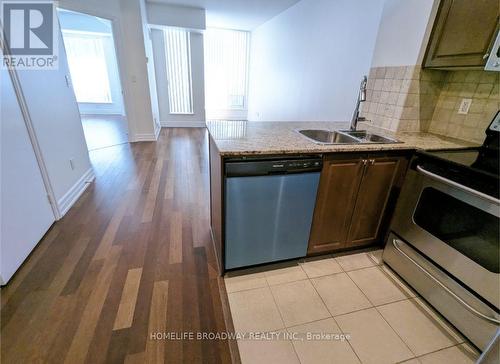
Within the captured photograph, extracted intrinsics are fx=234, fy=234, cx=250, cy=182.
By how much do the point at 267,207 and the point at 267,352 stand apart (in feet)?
2.61

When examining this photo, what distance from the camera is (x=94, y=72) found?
658cm

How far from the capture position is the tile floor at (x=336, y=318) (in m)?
1.28

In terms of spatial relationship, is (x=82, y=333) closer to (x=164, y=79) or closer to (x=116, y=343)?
(x=116, y=343)

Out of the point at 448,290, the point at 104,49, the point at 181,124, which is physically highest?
the point at 104,49

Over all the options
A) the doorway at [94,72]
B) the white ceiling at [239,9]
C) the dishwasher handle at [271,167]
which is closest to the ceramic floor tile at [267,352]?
the dishwasher handle at [271,167]

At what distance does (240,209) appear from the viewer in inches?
57.9

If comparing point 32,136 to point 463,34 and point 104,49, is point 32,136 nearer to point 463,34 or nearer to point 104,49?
point 463,34

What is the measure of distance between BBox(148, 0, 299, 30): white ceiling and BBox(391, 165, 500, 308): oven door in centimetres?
390

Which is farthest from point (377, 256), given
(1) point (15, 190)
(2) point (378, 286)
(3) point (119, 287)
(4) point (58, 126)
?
(4) point (58, 126)

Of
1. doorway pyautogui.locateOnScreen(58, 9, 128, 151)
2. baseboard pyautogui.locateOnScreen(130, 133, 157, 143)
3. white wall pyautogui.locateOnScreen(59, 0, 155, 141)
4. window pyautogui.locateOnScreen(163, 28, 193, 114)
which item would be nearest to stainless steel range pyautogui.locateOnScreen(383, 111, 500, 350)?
white wall pyautogui.locateOnScreen(59, 0, 155, 141)

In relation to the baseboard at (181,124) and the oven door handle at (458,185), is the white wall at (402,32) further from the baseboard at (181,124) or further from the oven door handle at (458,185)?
the baseboard at (181,124)

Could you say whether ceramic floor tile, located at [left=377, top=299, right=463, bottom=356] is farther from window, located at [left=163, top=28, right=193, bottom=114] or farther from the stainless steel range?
window, located at [left=163, top=28, right=193, bottom=114]

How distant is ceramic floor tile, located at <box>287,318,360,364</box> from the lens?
125 cm

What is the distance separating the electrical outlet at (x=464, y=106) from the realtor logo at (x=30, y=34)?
3473 millimetres
